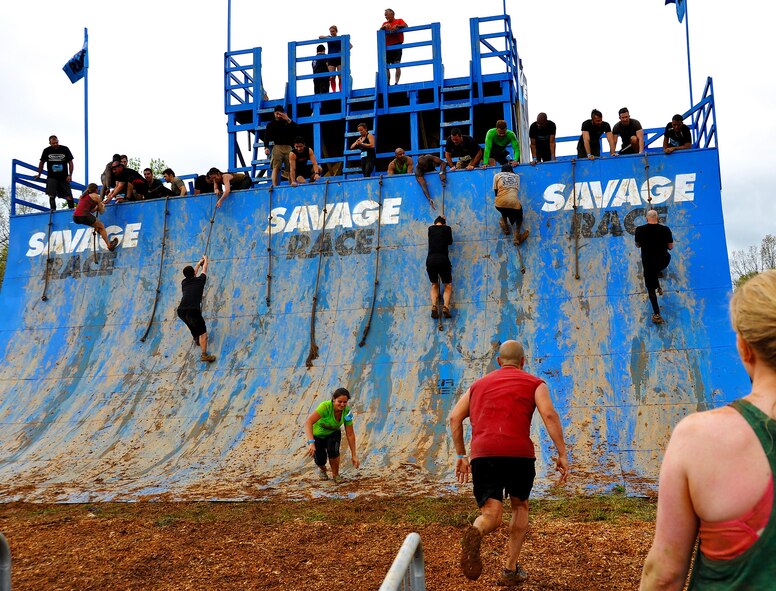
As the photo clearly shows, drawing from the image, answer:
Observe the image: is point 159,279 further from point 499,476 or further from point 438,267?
point 499,476

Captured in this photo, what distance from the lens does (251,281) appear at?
1472cm

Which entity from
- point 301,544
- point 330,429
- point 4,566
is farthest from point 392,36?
point 4,566

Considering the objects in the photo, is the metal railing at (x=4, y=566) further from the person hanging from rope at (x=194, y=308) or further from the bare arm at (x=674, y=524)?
→ the person hanging from rope at (x=194, y=308)

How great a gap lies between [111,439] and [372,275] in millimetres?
5110

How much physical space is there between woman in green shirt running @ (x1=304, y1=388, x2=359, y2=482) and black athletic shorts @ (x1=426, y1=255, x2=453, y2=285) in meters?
Answer: 3.59

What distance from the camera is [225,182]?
611 inches

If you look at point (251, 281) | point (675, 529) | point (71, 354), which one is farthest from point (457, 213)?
point (675, 529)

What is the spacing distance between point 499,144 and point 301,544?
9.54 metres

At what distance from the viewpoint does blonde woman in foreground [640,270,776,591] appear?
7.12 feet

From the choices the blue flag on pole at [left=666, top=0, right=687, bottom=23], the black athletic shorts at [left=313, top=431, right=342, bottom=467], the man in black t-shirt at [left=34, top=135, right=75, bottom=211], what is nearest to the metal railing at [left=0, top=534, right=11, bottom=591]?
the black athletic shorts at [left=313, top=431, right=342, bottom=467]

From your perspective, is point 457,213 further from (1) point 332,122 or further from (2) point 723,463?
(2) point 723,463

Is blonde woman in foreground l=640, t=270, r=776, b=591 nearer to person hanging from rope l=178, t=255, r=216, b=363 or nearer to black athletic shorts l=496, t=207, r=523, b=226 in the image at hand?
black athletic shorts l=496, t=207, r=523, b=226

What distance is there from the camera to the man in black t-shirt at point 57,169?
17469 millimetres

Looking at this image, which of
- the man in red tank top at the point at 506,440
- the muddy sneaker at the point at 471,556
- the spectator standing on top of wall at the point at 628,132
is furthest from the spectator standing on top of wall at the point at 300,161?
the muddy sneaker at the point at 471,556
